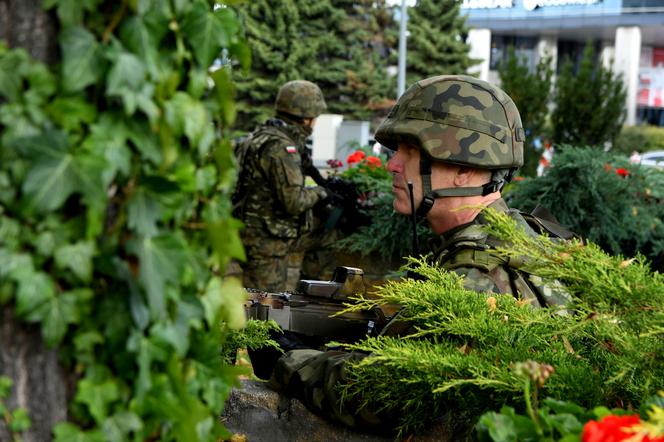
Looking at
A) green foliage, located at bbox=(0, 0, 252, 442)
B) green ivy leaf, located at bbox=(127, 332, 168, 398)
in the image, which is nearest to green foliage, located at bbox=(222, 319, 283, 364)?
green foliage, located at bbox=(0, 0, 252, 442)

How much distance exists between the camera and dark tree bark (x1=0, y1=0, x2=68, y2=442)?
109 centimetres

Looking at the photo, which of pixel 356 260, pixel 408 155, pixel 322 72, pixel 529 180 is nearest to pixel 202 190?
pixel 408 155

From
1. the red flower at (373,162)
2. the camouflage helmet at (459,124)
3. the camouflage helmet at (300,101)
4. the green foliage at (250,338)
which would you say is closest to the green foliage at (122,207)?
the green foliage at (250,338)

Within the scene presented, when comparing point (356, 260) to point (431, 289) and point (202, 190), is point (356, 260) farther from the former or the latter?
point (202, 190)

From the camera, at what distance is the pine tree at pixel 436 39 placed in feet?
98.5

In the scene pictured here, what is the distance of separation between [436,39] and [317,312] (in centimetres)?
2828

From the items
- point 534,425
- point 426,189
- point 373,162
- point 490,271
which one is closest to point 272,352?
point 490,271

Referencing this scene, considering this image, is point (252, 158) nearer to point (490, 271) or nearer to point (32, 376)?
point (490, 271)

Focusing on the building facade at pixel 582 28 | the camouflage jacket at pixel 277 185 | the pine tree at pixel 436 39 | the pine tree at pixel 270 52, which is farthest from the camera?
the building facade at pixel 582 28

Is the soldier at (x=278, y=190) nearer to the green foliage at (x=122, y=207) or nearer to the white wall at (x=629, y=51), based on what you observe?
the green foliage at (x=122, y=207)

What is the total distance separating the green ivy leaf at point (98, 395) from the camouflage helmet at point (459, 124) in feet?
6.49

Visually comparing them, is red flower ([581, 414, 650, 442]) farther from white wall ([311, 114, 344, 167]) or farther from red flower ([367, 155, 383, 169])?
white wall ([311, 114, 344, 167])

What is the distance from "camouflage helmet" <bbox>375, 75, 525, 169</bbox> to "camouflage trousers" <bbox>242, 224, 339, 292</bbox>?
3.97 metres

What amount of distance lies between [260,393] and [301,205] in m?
4.44
